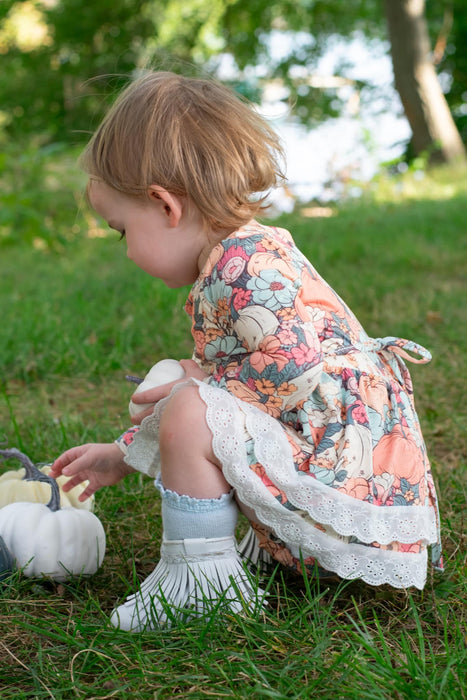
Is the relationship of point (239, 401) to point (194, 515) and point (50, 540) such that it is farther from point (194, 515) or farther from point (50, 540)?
point (50, 540)

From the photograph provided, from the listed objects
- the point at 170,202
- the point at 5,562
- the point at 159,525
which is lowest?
the point at 159,525

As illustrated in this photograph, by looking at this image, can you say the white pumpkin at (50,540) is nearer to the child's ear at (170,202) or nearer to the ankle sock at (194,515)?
the ankle sock at (194,515)

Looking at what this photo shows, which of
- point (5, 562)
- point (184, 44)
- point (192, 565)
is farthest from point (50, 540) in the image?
point (184, 44)

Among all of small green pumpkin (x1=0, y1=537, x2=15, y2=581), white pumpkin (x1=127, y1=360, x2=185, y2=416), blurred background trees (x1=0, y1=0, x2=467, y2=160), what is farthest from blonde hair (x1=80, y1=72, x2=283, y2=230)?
blurred background trees (x1=0, y1=0, x2=467, y2=160)

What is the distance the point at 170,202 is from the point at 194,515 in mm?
716

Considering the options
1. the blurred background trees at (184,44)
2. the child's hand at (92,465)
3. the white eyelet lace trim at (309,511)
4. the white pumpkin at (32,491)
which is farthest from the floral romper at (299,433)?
the blurred background trees at (184,44)

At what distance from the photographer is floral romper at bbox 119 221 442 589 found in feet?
5.19

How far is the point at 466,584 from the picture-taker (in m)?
1.70

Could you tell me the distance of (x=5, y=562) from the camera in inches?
67.4

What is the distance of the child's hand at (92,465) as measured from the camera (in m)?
1.84

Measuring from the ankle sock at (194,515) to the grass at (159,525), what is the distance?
0.60 feet

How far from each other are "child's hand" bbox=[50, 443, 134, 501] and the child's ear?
0.57 m

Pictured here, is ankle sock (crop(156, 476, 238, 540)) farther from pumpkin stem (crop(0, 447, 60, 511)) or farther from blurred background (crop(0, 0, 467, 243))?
blurred background (crop(0, 0, 467, 243))

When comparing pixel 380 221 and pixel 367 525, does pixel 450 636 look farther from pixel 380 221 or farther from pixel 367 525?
pixel 380 221
